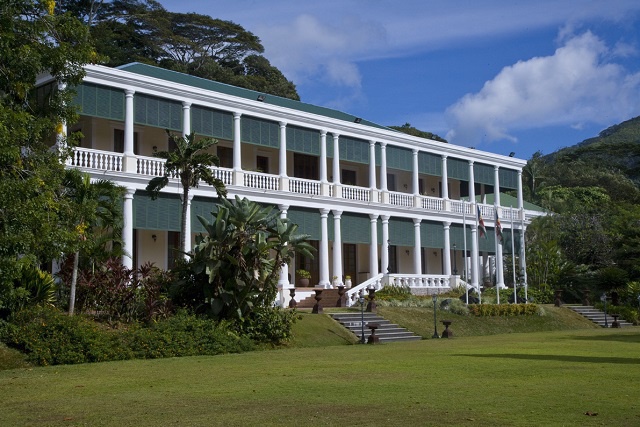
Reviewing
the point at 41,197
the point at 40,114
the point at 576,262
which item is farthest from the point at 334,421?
the point at 576,262

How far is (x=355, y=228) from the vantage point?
36.6 metres

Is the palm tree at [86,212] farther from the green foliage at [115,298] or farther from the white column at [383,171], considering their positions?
the white column at [383,171]

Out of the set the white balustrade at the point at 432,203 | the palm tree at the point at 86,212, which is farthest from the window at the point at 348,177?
the palm tree at the point at 86,212

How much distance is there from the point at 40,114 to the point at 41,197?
7.80 ft

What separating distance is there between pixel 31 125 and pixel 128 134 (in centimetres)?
1270

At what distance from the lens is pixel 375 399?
10.1 m

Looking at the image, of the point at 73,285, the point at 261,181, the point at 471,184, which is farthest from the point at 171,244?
the point at 471,184

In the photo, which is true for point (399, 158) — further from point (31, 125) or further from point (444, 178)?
point (31, 125)

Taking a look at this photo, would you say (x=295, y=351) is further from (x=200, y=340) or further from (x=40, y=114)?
(x=40, y=114)

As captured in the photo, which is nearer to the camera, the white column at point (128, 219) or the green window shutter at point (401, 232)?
the white column at point (128, 219)

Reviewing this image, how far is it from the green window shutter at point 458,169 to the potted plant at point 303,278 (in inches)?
412

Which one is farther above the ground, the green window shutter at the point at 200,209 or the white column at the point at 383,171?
the white column at the point at 383,171

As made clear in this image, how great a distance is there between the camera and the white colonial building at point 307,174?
94.0ft

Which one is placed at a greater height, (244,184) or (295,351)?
(244,184)
